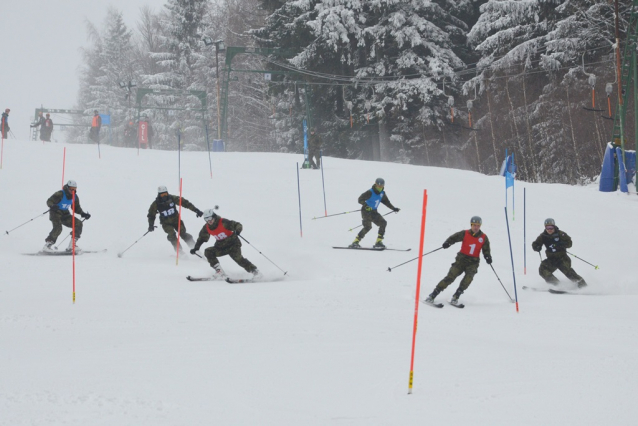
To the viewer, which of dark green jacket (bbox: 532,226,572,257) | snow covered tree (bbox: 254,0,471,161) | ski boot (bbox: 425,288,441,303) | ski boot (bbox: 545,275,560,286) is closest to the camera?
ski boot (bbox: 425,288,441,303)

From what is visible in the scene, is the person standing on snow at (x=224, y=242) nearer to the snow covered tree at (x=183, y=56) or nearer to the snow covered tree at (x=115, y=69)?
the snow covered tree at (x=183, y=56)

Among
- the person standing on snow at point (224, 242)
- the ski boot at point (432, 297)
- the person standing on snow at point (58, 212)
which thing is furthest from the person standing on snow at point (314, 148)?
the ski boot at point (432, 297)

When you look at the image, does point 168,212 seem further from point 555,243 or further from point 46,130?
point 46,130

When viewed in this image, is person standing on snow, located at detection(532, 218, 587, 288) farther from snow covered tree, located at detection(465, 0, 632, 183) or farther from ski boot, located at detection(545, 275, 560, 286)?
snow covered tree, located at detection(465, 0, 632, 183)

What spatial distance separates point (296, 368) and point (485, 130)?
98.6ft

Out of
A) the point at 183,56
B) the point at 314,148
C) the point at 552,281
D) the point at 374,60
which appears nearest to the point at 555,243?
the point at 552,281

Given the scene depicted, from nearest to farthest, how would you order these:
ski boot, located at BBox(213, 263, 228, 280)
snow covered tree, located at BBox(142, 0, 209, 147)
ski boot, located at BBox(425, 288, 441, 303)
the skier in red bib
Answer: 1. ski boot, located at BBox(425, 288, 441, 303)
2. the skier in red bib
3. ski boot, located at BBox(213, 263, 228, 280)
4. snow covered tree, located at BBox(142, 0, 209, 147)

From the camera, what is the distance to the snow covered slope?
4926 mm

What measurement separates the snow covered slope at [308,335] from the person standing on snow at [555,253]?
1.35 ft

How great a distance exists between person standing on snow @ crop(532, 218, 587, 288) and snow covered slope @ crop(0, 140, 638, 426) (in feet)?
1.35

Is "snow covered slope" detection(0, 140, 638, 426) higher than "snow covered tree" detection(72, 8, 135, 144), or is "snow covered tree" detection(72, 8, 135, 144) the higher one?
"snow covered tree" detection(72, 8, 135, 144)

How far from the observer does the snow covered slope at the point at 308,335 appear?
4926 mm

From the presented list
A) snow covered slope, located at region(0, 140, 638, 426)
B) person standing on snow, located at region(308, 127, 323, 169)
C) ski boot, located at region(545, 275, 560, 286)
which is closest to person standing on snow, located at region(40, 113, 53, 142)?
person standing on snow, located at region(308, 127, 323, 169)

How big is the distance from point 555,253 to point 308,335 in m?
5.74
